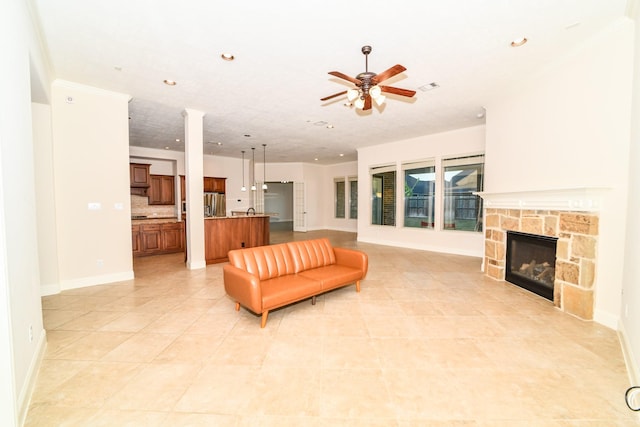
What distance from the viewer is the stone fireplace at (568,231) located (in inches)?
123

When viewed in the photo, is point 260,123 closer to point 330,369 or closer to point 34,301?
point 34,301

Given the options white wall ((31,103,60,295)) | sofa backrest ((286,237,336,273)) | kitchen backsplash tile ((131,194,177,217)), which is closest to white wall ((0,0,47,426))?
white wall ((31,103,60,295))

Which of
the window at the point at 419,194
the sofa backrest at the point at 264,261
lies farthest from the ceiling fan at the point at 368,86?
the window at the point at 419,194

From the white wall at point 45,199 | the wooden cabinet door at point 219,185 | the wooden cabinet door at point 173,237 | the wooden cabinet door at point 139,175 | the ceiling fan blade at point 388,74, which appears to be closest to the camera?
the ceiling fan blade at point 388,74

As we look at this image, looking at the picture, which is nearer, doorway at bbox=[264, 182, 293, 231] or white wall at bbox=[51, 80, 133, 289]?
white wall at bbox=[51, 80, 133, 289]

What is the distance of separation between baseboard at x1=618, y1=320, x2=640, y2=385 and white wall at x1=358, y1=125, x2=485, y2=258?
3944 millimetres

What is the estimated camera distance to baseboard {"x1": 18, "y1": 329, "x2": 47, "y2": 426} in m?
1.76

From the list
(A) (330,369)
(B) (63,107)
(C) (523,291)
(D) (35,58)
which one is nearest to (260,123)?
(B) (63,107)

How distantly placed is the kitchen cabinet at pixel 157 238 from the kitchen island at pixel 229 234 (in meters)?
1.85

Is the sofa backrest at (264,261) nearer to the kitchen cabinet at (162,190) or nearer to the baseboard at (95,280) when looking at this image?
the baseboard at (95,280)

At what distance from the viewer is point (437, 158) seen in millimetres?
7289

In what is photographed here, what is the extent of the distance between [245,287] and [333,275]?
125 centimetres

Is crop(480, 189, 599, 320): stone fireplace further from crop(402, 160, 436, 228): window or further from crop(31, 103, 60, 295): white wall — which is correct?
crop(31, 103, 60, 295): white wall

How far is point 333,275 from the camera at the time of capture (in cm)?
A: 371
